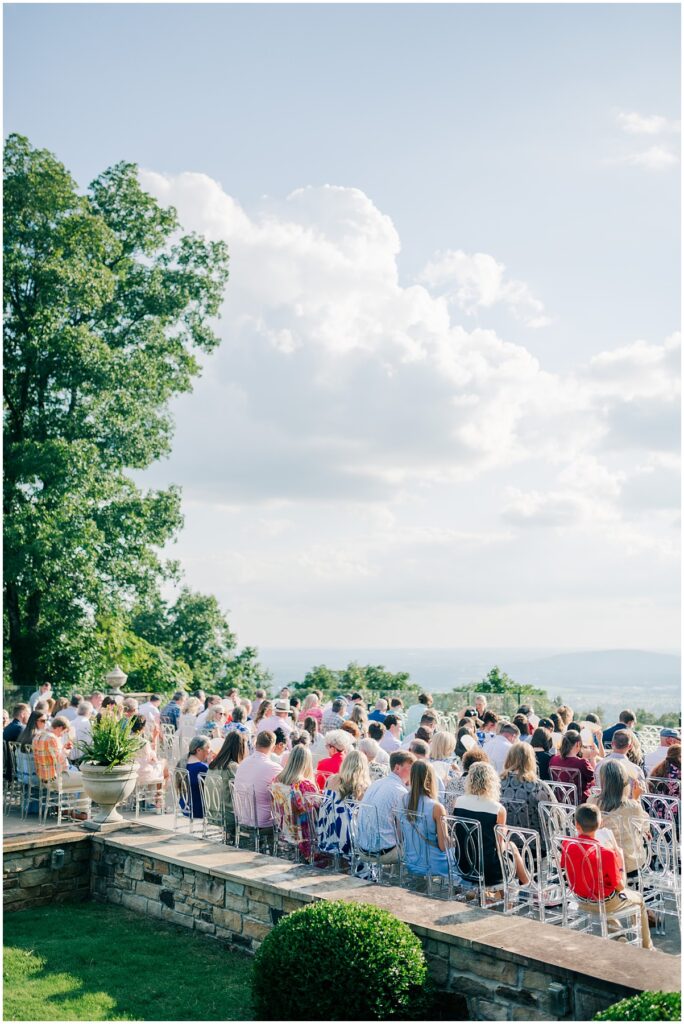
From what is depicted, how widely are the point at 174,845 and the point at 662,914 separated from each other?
4504mm

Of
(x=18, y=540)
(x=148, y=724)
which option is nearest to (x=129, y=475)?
(x=18, y=540)

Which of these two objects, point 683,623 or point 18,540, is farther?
point 18,540

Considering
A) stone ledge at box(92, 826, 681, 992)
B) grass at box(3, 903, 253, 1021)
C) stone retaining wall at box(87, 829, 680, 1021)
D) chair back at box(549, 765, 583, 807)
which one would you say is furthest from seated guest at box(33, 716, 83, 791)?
chair back at box(549, 765, 583, 807)

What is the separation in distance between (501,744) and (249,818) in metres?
3.01

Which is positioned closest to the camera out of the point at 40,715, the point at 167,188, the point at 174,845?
the point at 174,845

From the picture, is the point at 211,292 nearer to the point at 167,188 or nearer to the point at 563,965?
the point at 167,188

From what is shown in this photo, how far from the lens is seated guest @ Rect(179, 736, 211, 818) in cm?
974

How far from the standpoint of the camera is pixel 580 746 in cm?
932

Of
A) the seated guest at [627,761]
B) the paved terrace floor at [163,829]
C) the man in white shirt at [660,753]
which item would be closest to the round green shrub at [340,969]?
the paved terrace floor at [163,829]

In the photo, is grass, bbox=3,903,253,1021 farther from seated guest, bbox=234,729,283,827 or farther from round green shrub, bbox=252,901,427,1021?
seated guest, bbox=234,729,283,827

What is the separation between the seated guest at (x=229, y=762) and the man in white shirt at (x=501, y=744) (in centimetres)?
273

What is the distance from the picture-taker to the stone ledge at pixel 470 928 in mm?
5023

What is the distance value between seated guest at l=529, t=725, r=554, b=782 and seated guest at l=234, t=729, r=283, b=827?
2.76 metres

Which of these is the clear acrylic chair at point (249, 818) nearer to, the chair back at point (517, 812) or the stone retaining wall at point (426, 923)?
the stone retaining wall at point (426, 923)
